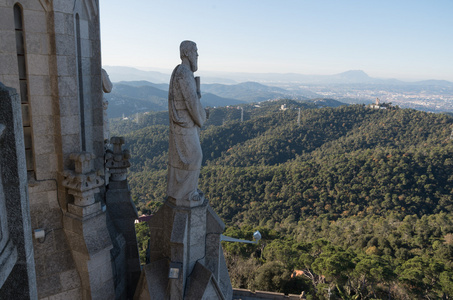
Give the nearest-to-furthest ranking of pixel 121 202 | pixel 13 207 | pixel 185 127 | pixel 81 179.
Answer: pixel 13 207 < pixel 81 179 < pixel 185 127 < pixel 121 202

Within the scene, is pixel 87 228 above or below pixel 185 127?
below

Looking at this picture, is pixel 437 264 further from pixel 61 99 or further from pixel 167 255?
pixel 61 99

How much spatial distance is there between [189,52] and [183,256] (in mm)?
2855

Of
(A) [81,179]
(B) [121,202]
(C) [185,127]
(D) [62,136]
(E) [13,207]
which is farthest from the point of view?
(B) [121,202]

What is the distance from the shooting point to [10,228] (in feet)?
7.31

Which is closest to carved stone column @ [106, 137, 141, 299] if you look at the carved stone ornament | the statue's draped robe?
the carved stone ornament

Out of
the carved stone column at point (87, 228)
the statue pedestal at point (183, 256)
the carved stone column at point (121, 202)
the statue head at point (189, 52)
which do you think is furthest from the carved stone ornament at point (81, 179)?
the statue head at point (189, 52)

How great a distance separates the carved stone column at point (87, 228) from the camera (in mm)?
4398

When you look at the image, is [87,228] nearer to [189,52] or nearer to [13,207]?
[13,207]

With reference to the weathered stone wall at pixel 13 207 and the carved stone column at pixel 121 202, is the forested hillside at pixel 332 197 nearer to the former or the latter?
the carved stone column at pixel 121 202

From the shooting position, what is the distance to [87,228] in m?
4.48

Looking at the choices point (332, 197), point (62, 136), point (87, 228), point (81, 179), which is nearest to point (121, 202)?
point (87, 228)

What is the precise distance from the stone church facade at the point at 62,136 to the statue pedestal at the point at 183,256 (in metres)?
0.70

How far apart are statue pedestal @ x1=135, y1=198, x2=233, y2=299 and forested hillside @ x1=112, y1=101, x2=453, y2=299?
8.11 m
